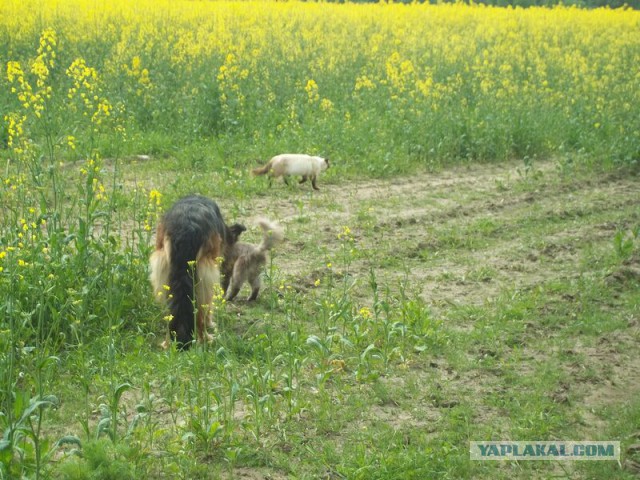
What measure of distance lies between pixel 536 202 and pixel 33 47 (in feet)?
33.6

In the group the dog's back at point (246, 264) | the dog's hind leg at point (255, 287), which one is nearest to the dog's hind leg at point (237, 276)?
the dog's back at point (246, 264)

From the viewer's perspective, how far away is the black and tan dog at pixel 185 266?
6.58m

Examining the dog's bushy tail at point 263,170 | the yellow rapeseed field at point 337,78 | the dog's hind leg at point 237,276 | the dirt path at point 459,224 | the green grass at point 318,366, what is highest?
the yellow rapeseed field at point 337,78

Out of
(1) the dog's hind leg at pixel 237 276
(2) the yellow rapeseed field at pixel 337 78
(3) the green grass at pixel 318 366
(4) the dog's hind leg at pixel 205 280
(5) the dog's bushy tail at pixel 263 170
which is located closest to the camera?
(3) the green grass at pixel 318 366

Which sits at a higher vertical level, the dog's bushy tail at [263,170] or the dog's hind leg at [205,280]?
the dog's bushy tail at [263,170]

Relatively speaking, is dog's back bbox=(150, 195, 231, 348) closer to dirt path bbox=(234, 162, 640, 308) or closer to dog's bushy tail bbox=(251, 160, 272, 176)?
dirt path bbox=(234, 162, 640, 308)

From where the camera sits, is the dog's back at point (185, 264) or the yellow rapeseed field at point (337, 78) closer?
the dog's back at point (185, 264)

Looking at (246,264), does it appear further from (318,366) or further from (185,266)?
(318,366)

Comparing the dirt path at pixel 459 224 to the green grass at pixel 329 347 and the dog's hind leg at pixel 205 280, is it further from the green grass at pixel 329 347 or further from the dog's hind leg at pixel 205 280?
the dog's hind leg at pixel 205 280

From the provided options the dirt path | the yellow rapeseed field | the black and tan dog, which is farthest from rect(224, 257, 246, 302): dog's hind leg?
the yellow rapeseed field

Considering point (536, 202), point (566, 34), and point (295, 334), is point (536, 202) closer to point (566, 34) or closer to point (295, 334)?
point (295, 334)

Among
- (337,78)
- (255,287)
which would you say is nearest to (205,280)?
(255,287)

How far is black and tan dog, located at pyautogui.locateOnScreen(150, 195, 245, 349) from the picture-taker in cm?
658

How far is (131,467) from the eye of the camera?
15.7ft
